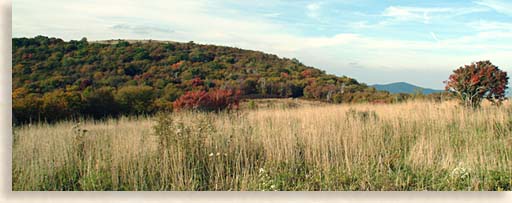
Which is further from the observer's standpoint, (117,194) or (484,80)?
(484,80)

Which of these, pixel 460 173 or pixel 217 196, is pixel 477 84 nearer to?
pixel 460 173

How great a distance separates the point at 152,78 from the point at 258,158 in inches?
186

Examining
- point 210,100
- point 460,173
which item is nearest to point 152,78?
point 210,100

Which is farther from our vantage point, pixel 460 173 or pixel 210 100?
pixel 210 100

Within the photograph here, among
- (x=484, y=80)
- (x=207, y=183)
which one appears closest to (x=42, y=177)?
(x=207, y=183)

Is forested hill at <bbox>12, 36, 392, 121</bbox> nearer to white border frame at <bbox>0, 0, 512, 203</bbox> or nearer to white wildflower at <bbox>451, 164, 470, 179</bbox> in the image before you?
white border frame at <bbox>0, 0, 512, 203</bbox>

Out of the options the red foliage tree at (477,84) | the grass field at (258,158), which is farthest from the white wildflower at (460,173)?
the red foliage tree at (477,84)

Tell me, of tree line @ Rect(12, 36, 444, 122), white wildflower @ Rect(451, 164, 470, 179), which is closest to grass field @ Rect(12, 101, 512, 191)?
white wildflower @ Rect(451, 164, 470, 179)

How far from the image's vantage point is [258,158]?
424 centimetres

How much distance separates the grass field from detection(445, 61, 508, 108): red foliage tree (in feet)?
4.57

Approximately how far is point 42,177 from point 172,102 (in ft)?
12.5

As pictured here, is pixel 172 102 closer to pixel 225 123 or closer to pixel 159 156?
pixel 225 123

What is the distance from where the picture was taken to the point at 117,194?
11.8 ft

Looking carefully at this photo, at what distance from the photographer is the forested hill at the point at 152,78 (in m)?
7.33
